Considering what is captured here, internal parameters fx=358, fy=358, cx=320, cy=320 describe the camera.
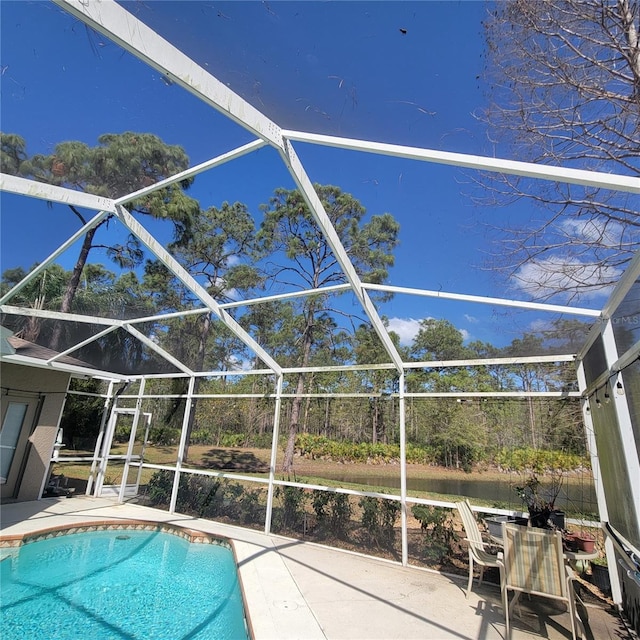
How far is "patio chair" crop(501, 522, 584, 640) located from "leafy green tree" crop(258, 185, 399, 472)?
3650mm

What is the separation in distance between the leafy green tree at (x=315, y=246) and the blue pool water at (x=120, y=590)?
400 cm

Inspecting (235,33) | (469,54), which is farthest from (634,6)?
(235,33)

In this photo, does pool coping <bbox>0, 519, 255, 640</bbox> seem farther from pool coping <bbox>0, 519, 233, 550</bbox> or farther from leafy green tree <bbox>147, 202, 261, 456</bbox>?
leafy green tree <bbox>147, 202, 261, 456</bbox>

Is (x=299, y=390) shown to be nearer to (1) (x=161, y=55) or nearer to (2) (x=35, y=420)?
(2) (x=35, y=420)

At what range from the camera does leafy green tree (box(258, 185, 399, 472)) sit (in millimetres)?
5605

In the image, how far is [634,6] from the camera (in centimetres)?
382

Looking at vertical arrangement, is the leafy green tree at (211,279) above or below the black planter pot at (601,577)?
above

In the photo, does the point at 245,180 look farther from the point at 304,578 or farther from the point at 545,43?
the point at 304,578

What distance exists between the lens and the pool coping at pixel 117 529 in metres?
5.68

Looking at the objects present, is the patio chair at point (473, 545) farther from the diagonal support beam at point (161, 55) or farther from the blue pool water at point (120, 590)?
the diagonal support beam at point (161, 55)

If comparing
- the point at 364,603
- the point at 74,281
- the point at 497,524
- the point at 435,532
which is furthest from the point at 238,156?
the point at 435,532

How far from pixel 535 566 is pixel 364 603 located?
1.84 metres

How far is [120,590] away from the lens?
4.87 meters

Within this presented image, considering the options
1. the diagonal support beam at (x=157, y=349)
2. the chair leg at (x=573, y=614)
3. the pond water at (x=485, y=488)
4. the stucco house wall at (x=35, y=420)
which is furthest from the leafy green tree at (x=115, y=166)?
the pond water at (x=485, y=488)
